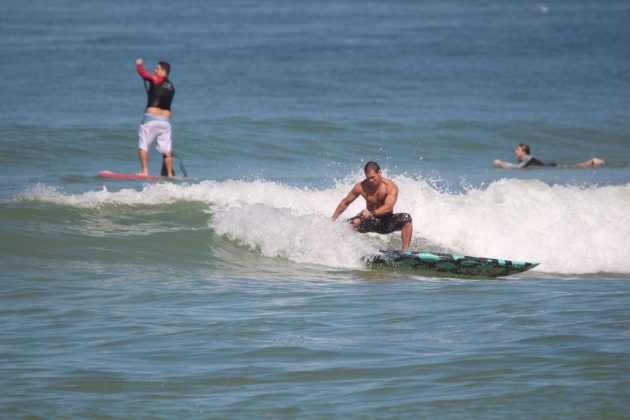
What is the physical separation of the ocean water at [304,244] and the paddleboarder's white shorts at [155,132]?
2.85ft

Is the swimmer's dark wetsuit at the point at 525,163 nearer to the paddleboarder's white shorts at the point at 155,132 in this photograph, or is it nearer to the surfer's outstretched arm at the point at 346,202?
the paddleboarder's white shorts at the point at 155,132

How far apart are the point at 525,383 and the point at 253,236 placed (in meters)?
6.40

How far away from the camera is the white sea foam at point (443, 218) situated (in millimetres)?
12391

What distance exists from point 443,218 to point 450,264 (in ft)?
11.0

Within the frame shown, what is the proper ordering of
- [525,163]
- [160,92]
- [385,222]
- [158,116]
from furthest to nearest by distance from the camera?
[525,163] → [158,116] → [160,92] → [385,222]

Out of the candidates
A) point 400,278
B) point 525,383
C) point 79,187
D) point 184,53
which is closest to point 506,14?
point 184,53

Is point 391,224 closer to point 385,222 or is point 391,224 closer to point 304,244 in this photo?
point 385,222

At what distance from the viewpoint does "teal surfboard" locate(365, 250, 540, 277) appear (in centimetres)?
1121

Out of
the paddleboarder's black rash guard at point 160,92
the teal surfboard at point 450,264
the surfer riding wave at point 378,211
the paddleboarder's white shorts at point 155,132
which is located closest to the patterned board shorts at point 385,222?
the surfer riding wave at point 378,211

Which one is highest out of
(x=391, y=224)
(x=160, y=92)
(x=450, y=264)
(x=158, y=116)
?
(x=160, y=92)

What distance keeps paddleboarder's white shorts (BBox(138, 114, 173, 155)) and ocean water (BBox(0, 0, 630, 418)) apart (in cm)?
87

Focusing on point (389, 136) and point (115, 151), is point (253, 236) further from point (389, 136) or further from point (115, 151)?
point (389, 136)

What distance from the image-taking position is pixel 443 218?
47.8ft

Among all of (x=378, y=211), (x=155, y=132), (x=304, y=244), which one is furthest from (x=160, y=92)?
(x=378, y=211)
